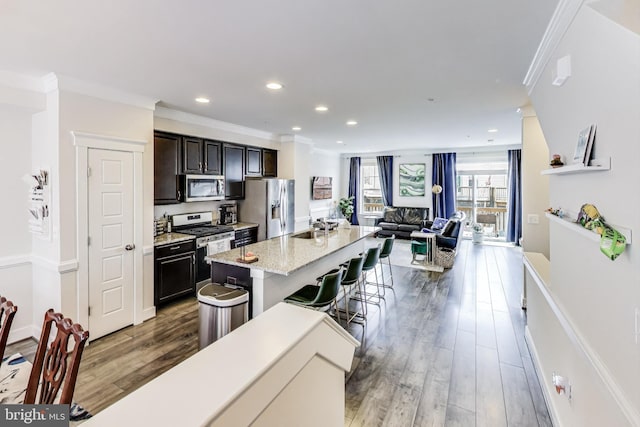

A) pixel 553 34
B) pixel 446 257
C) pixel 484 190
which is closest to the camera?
pixel 553 34

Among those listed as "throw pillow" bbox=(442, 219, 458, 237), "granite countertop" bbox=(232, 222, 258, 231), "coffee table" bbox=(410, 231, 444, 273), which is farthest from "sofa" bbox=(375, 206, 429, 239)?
"granite countertop" bbox=(232, 222, 258, 231)

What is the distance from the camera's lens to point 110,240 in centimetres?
353

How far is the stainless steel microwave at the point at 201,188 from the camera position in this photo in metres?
4.69

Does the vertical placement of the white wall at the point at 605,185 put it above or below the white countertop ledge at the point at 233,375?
above

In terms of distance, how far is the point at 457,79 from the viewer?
318 centimetres

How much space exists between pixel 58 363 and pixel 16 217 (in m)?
3.00

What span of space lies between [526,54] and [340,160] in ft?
27.4

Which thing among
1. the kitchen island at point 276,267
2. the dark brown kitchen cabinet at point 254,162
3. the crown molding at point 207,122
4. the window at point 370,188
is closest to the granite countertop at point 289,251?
the kitchen island at point 276,267

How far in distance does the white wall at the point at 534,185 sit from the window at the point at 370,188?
642 cm

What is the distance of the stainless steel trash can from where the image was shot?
109 inches

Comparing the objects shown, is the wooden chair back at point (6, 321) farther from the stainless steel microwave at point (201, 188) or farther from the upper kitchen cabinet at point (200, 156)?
the upper kitchen cabinet at point (200, 156)

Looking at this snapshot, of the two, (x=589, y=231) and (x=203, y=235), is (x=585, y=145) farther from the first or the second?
(x=203, y=235)

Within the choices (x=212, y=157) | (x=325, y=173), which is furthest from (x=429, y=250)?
(x=212, y=157)

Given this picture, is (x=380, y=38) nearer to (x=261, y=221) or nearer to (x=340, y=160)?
(x=261, y=221)
